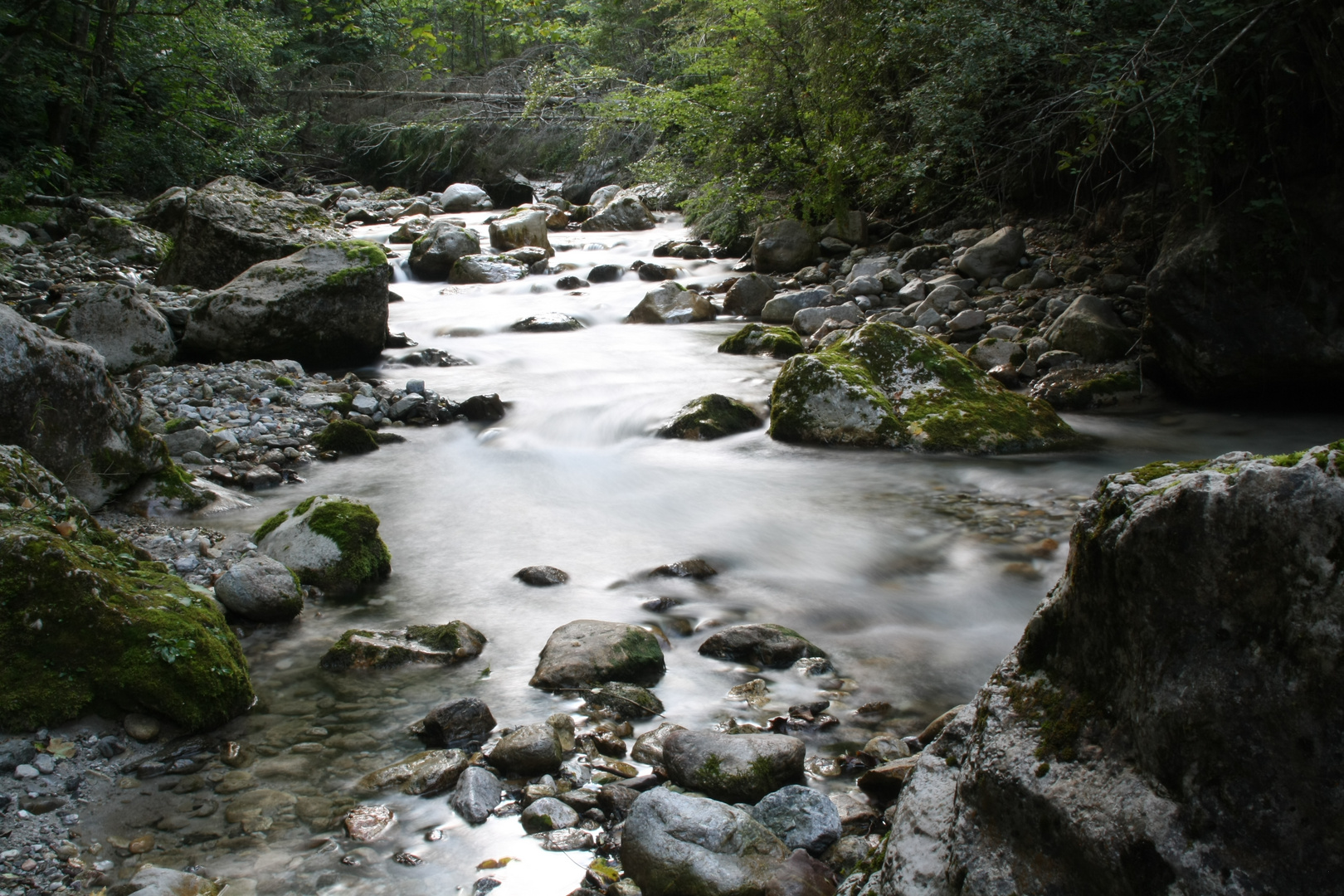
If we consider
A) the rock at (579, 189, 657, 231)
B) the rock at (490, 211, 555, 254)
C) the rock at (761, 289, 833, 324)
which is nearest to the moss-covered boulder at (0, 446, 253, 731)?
the rock at (761, 289, 833, 324)

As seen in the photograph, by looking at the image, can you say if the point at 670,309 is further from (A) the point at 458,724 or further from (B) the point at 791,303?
(A) the point at 458,724

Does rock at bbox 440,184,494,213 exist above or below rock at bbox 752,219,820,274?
above

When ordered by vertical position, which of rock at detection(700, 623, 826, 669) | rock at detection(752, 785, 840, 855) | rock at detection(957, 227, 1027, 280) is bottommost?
rock at detection(700, 623, 826, 669)

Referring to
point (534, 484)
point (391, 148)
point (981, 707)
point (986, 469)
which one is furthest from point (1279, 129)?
point (391, 148)

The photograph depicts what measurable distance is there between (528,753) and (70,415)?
391cm

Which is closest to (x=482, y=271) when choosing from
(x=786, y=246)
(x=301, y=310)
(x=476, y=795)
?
(x=786, y=246)

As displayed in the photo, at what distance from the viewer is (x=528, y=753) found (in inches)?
116

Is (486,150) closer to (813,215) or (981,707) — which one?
(813,215)

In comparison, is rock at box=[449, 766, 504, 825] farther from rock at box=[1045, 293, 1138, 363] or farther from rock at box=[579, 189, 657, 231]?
rock at box=[579, 189, 657, 231]

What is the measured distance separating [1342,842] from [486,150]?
91.1 feet

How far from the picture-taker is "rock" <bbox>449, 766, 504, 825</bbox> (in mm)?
2711

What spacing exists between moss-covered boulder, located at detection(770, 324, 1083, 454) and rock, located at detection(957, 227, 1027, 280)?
3.84 metres

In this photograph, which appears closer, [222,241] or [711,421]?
[711,421]

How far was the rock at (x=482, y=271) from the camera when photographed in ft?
50.2
